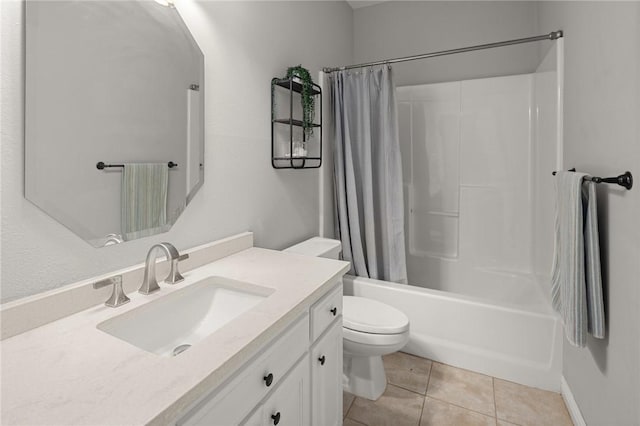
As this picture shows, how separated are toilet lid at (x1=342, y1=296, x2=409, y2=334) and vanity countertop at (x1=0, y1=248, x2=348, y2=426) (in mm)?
744

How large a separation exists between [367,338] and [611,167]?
124 cm

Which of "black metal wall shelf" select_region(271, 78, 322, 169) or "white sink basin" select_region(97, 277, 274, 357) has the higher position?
"black metal wall shelf" select_region(271, 78, 322, 169)

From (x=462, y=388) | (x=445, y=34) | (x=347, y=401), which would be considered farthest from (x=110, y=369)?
(x=445, y=34)

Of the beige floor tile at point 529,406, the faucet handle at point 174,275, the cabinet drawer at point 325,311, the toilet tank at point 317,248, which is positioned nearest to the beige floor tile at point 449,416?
the beige floor tile at point 529,406

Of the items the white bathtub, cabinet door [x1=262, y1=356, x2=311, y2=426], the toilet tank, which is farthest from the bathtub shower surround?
cabinet door [x1=262, y1=356, x2=311, y2=426]

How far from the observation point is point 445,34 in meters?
2.79

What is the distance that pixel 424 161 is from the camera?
2.95 metres

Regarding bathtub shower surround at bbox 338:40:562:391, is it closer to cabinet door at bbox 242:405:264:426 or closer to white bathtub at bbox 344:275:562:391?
white bathtub at bbox 344:275:562:391

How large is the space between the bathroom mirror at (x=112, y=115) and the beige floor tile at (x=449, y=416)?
1540 mm

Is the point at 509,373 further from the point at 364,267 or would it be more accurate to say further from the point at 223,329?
the point at 223,329

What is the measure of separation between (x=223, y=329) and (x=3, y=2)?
1.00 meters

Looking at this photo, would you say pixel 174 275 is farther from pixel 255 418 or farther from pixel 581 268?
pixel 581 268

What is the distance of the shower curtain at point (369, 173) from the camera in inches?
93.2

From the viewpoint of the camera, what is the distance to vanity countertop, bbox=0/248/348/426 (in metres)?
0.57
